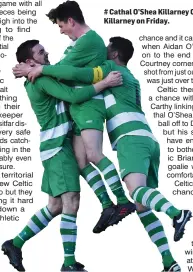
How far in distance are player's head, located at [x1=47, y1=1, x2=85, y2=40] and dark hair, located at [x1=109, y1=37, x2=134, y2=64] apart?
1.31ft

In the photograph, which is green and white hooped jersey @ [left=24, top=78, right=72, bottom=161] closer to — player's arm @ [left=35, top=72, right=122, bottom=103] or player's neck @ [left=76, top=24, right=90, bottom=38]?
player's arm @ [left=35, top=72, right=122, bottom=103]

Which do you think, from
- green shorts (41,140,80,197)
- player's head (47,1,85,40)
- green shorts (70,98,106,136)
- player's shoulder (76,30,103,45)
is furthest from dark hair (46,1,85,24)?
green shorts (41,140,80,197)

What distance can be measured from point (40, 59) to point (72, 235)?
186 cm

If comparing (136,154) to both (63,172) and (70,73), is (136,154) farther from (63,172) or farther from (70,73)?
(70,73)

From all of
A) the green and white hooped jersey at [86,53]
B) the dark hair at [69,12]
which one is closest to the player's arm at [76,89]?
the green and white hooped jersey at [86,53]

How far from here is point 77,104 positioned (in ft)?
28.8

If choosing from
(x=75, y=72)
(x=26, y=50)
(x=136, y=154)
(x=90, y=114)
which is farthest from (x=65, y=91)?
(x=136, y=154)

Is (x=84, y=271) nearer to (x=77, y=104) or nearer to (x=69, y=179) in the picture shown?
(x=69, y=179)

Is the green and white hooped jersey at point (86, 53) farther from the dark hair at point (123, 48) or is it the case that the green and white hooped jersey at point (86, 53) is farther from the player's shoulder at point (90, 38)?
the dark hair at point (123, 48)

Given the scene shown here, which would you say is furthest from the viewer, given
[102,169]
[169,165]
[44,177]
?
[169,165]

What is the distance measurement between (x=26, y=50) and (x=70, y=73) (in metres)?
0.72

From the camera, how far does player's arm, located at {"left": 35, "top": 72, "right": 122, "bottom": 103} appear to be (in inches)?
340

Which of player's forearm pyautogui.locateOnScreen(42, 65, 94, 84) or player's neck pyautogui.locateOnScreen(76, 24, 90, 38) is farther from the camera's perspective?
player's neck pyautogui.locateOnScreen(76, 24, 90, 38)

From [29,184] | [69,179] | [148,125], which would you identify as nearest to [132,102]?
[148,125]
